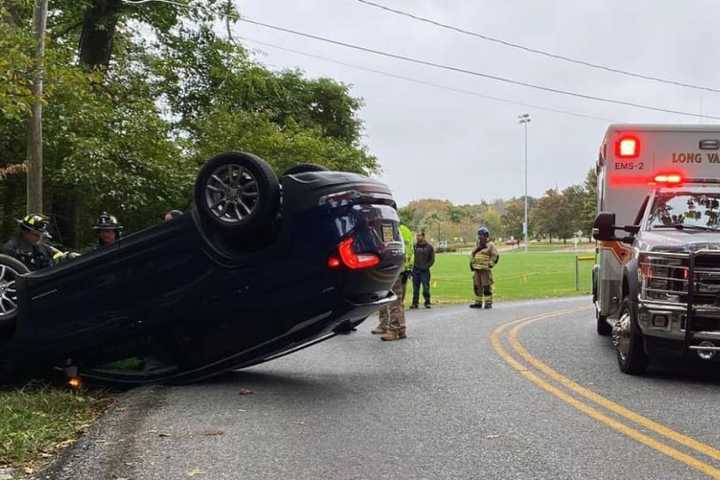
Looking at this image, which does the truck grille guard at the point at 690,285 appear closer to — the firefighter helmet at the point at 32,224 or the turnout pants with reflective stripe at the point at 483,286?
the firefighter helmet at the point at 32,224

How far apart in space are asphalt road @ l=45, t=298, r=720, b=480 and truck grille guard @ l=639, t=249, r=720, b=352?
67 cm

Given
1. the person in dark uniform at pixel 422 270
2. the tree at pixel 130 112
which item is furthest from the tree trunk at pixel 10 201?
the person in dark uniform at pixel 422 270

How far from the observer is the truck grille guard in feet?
20.7

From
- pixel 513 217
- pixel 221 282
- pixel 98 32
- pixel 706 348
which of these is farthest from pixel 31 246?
pixel 513 217

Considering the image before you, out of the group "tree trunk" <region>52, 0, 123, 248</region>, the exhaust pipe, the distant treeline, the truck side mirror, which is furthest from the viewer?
the distant treeline

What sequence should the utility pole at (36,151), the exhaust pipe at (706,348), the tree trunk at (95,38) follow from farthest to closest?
the tree trunk at (95,38), the utility pole at (36,151), the exhaust pipe at (706,348)

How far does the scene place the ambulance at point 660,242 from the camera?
636 cm

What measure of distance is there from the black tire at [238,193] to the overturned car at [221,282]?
11mm

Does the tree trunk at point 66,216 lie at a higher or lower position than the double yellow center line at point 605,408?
higher

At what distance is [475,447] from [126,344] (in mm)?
3481

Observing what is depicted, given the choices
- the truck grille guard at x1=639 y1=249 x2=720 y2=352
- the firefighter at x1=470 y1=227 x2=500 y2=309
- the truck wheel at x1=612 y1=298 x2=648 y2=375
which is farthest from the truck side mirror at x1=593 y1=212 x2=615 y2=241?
the firefighter at x1=470 y1=227 x2=500 y2=309

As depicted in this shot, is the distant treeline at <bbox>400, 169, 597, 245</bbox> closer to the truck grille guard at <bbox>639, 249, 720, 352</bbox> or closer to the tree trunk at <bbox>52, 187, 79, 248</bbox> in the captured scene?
the tree trunk at <bbox>52, 187, 79, 248</bbox>

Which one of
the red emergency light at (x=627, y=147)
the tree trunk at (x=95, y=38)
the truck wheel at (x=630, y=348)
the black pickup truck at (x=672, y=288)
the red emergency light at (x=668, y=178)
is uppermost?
the tree trunk at (x=95, y=38)

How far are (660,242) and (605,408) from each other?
193cm
